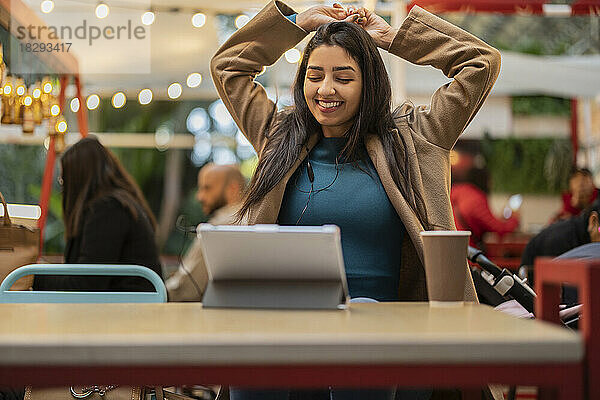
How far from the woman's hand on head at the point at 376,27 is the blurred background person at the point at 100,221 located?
1.54 meters

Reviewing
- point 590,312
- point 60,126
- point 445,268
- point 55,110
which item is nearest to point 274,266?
point 445,268

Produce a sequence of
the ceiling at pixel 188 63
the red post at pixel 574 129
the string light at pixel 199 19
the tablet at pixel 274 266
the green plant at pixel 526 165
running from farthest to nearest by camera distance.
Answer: the green plant at pixel 526 165
the red post at pixel 574 129
the string light at pixel 199 19
the ceiling at pixel 188 63
the tablet at pixel 274 266

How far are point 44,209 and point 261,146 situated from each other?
283 centimetres

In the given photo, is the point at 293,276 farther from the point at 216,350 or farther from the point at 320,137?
the point at 320,137

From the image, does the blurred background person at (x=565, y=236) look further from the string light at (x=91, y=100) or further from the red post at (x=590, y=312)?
the string light at (x=91, y=100)

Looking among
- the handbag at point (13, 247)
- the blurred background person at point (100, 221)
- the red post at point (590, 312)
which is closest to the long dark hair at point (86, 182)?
the blurred background person at point (100, 221)

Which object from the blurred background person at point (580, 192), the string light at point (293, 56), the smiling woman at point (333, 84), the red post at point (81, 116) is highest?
the smiling woman at point (333, 84)

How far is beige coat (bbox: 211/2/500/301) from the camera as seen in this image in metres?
2.04

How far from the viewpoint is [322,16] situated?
225 cm

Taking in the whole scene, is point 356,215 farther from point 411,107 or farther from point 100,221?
point 100,221

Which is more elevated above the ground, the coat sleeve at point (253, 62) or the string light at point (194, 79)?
the coat sleeve at point (253, 62)

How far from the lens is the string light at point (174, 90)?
607 cm

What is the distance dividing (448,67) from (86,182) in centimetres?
180

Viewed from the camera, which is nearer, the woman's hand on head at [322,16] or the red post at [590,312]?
the red post at [590,312]
